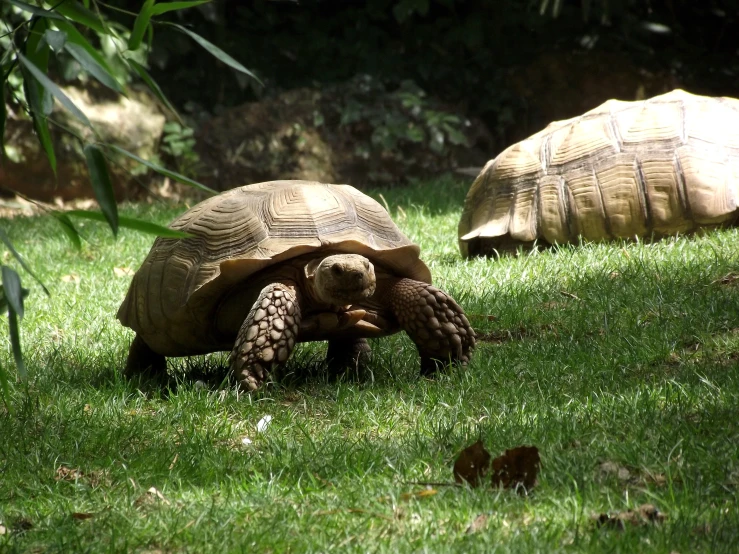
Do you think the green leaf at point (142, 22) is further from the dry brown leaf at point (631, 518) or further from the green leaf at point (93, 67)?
the dry brown leaf at point (631, 518)

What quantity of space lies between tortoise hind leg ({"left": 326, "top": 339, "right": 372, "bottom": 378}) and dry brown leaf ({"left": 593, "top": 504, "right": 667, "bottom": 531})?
5.66ft

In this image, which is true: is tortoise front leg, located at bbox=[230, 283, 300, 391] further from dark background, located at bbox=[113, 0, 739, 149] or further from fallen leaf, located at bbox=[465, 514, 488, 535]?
dark background, located at bbox=[113, 0, 739, 149]

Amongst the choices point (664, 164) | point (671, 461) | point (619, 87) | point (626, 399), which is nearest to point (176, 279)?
point (626, 399)

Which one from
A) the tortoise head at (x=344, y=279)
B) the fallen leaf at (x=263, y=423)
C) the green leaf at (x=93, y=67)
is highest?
the green leaf at (x=93, y=67)

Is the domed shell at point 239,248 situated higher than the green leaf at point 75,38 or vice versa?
the green leaf at point 75,38

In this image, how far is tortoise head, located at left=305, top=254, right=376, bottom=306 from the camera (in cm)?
326

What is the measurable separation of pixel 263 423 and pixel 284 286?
0.58m

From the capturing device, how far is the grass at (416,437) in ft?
7.01

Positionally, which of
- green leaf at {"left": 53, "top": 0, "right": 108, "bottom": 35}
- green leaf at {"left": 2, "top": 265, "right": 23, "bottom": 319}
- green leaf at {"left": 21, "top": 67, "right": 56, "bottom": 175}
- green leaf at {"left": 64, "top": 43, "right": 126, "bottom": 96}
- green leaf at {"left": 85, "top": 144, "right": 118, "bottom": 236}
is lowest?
green leaf at {"left": 2, "top": 265, "right": 23, "bottom": 319}

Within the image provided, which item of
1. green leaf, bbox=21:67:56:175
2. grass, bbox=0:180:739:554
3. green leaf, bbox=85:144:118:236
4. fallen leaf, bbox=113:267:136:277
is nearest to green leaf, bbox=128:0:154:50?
green leaf, bbox=21:67:56:175

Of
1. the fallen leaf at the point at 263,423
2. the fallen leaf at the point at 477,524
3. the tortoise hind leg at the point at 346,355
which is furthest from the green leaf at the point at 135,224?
the tortoise hind leg at the point at 346,355

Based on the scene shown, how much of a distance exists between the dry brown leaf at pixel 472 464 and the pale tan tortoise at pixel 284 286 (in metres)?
0.98

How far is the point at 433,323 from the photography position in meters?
3.44

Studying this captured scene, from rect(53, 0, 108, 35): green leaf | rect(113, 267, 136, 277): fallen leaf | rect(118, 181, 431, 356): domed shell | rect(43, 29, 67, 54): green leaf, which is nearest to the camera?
rect(43, 29, 67, 54): green leaf
